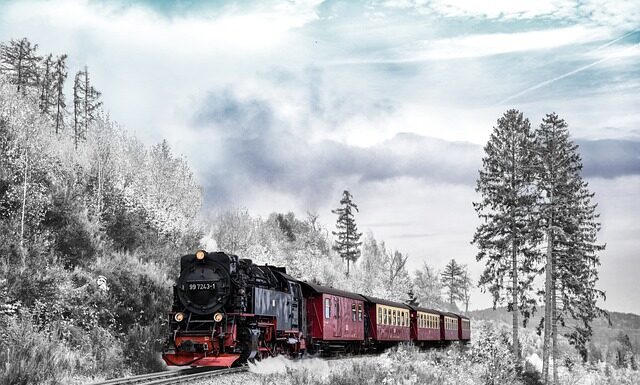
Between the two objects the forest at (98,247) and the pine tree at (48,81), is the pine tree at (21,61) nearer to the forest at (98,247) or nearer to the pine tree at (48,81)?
the pine tree at (48,81)

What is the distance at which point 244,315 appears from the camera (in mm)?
17391

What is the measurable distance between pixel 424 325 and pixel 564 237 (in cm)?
999

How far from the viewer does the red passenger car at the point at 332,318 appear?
23.4 m

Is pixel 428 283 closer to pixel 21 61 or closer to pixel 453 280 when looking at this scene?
pixel 453 280

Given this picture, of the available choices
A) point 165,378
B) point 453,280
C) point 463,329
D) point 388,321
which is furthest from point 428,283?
point 165,378

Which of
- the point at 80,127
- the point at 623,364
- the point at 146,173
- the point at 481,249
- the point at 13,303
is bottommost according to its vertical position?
the point at 623,364

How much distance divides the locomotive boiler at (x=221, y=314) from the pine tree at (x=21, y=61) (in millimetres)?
50976

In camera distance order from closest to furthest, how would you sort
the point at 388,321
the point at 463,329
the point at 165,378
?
the point at 165,378 < the point at 388,321 < the point at 463,329

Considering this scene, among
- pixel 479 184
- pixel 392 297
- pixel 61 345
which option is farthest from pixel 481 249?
pixel 392 297

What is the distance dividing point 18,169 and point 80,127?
4168cm

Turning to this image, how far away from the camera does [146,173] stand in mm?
40406

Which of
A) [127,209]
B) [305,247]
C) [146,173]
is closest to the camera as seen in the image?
[127,209]

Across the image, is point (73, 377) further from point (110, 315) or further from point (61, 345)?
point (110, 315)

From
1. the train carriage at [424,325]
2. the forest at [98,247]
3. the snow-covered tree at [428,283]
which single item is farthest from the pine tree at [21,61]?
the snow-covered tree at [428,283]
